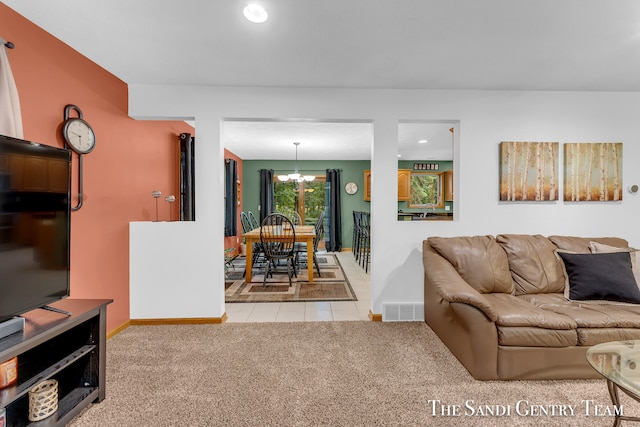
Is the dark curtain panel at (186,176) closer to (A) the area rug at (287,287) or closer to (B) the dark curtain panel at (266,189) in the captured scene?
(A) the area rug at (287,287)

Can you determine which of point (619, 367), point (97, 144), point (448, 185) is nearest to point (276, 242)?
point (97, 144)

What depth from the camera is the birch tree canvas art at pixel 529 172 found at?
303cm

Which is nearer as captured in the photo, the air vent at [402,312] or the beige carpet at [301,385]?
the beige carpet at [301,385]

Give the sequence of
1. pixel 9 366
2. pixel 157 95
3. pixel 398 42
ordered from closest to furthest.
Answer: pixel 9 366
pixel 398 42
pixel 157 95

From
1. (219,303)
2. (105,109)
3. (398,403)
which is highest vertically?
(105,109)

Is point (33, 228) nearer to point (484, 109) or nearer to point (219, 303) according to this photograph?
point (219, 303)

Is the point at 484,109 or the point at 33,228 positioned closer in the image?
the point at 33,228

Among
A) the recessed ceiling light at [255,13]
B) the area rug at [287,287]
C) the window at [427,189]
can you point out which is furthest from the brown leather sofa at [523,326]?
the window at [427,189]

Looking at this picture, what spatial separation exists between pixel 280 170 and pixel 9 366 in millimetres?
6593

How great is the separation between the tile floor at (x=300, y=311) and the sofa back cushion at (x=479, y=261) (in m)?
1.07

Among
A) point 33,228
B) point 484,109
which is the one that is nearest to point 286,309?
point 33,228

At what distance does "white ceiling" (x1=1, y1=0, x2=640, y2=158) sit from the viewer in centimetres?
184

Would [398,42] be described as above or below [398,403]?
above

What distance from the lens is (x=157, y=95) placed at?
9.61ft
